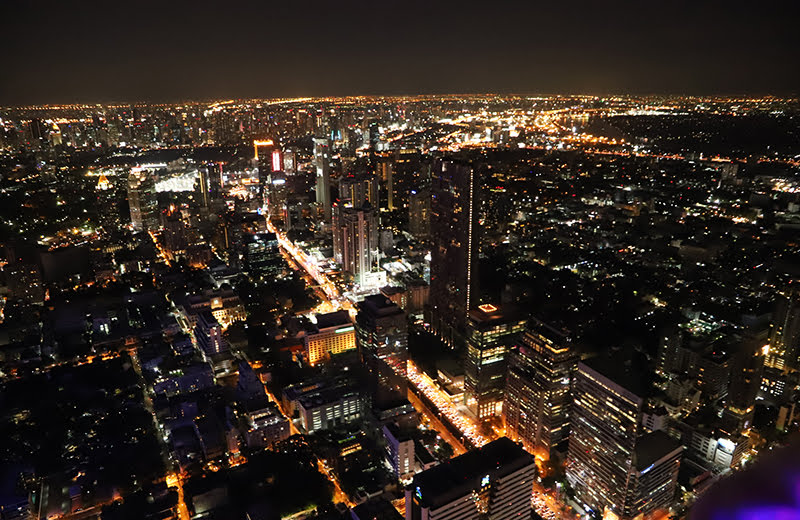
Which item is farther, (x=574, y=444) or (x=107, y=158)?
(x=107, y=158)

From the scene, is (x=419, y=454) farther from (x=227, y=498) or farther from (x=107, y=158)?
(x=107, y=158)

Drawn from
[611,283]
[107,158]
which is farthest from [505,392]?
[107,158]

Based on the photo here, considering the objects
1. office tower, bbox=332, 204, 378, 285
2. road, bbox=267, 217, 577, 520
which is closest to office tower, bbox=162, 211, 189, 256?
office tower, bbox=332, 204, 378, 285

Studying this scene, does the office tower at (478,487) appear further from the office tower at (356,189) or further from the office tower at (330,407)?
the office tower at (356,189)

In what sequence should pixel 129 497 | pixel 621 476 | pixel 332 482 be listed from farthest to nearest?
pixel 332 482, pixel 129 497, pixel 621 476

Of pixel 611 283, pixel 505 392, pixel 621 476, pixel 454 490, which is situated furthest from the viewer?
pixel 611 283

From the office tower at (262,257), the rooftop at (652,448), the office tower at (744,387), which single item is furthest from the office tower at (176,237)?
the office tower at (744,387)
